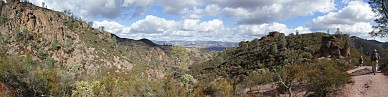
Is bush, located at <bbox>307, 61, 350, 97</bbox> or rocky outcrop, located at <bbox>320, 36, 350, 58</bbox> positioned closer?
bush, located at <bbox>307, 61, 350, 97</bbox>

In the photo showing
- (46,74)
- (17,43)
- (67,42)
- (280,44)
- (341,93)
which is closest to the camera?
(341,93)

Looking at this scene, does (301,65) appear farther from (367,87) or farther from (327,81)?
(367,87)

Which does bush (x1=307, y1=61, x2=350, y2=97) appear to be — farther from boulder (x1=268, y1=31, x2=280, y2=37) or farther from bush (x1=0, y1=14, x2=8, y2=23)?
bush (x1=0, y1=14, x2=8, y2=23)

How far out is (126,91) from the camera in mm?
24094

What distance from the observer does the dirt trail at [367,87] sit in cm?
1722

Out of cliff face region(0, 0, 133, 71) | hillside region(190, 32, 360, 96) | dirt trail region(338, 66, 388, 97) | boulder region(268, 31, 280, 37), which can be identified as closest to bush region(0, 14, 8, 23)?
cliff face region(0, 0, 133, 71)

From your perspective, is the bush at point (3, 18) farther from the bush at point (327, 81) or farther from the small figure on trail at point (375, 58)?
the small figure on trail at point (375, 58)

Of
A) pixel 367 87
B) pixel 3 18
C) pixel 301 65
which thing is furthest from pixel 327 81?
pixel 3 18

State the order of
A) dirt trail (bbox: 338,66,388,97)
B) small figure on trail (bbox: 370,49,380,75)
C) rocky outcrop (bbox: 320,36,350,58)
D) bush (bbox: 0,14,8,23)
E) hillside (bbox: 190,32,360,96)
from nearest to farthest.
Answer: dirt trail (bbox: 338,66,388,97), hillside (bbox: 190,32,360,96), small figure on trail (bbox: 370,49,380,75), rocky outcrop (bbox: 320,36,350,58), bush (bbox: 0,14,8,23)

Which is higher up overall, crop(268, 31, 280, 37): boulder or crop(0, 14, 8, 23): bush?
crop(0, 14, 8, 23): bush

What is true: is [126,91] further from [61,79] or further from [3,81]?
[3,81]

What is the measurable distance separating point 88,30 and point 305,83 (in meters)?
155

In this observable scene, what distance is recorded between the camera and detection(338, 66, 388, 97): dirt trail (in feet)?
56.5

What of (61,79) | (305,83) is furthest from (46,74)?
(305,83)
